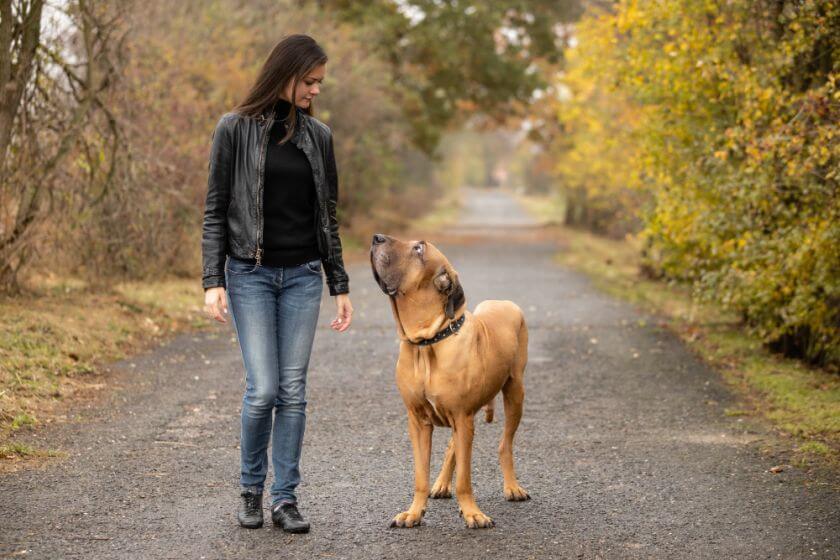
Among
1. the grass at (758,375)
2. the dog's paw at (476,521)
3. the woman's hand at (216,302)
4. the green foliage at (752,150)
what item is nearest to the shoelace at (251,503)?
the woman's hand at (216,302)

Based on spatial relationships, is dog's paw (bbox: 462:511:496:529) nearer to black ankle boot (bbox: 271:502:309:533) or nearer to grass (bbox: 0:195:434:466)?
black ankle boot (bbox: 271:502:309:533)

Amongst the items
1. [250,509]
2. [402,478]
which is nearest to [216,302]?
[250,509]

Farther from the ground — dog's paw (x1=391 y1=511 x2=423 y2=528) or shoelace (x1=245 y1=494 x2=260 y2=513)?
shoelace (x1=245 y1=494 x2=260 y2=513)

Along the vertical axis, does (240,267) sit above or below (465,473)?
above

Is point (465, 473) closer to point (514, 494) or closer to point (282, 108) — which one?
point (514, 494)

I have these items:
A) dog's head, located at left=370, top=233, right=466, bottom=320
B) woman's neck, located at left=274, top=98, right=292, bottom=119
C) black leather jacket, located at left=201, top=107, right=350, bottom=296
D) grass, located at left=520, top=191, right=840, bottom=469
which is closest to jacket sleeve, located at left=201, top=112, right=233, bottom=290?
black leather jacket, located at left=201, top=107, right=350, bottom=296

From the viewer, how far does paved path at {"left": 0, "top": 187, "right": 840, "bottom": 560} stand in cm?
498

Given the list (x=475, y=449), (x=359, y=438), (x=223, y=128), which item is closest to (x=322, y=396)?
(x=359, y=438)

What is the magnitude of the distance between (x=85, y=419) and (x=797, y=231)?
618 cm

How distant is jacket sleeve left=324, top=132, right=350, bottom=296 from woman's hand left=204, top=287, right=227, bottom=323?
21.8 inches

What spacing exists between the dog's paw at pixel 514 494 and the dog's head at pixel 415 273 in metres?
1.28

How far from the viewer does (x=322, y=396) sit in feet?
29.3

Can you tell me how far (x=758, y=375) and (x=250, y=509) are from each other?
6195 millimetres

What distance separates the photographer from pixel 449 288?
4.98 metres
